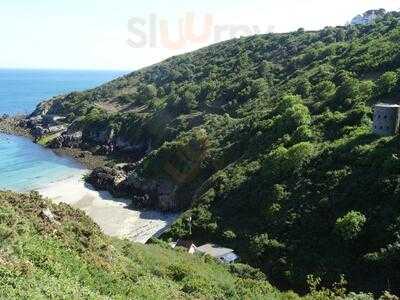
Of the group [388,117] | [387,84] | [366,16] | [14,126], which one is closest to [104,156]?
Result: [14,126]

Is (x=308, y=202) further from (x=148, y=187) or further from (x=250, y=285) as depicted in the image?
(x=148, y=187)

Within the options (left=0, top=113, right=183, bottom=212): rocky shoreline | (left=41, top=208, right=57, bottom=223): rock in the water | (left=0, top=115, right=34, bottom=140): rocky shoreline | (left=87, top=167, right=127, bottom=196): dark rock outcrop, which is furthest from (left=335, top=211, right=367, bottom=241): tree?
(left=0, top=115, right=34, bottom=140): rocky shoreline

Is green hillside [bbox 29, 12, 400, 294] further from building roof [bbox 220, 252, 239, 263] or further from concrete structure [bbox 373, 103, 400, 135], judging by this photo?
concrete structure [bbox 373, 103, 400, 135]

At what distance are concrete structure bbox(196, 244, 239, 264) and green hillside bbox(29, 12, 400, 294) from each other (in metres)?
0.74

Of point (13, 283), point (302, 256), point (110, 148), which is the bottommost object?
point (110, 148)

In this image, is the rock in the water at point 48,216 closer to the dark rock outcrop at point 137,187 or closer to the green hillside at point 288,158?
the green hillside at point 288,158

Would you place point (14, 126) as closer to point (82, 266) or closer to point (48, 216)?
point (48, 216)

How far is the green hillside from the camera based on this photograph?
32094 mm

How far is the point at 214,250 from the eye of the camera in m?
35.8

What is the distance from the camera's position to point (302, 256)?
107 feet

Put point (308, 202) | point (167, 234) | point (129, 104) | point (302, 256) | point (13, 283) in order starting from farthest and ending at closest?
point (129, 104) < point (167, 234) < point (308, 202) < point (302, 256) < point (13, 283)

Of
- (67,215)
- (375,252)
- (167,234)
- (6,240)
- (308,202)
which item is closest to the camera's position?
(6,240)

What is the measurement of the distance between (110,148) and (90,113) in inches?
803

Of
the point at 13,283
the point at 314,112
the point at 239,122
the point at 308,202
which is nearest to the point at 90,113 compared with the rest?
the point at 239,122
